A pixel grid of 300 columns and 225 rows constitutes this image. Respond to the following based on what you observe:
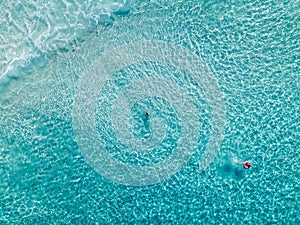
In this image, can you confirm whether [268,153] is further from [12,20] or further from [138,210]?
[12,20]

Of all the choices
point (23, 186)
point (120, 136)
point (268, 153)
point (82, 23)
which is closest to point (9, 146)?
point (23, 186)

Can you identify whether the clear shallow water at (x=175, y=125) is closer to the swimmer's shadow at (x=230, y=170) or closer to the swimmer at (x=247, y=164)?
the swimmer's shadow at (x=230, y=170)

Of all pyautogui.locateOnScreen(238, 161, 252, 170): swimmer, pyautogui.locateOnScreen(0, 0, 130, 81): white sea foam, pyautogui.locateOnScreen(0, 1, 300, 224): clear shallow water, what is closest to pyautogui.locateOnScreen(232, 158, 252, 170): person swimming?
pyautogui.locateOnScreen(238, 161, 252, 170): swimmer

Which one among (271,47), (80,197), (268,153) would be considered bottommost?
(80,197)

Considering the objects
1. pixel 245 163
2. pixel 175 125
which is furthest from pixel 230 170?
pixel 175 125

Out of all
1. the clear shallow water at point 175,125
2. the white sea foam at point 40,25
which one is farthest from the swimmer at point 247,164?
the white sea foam at point 40,25

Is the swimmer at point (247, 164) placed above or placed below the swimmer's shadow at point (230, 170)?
above
